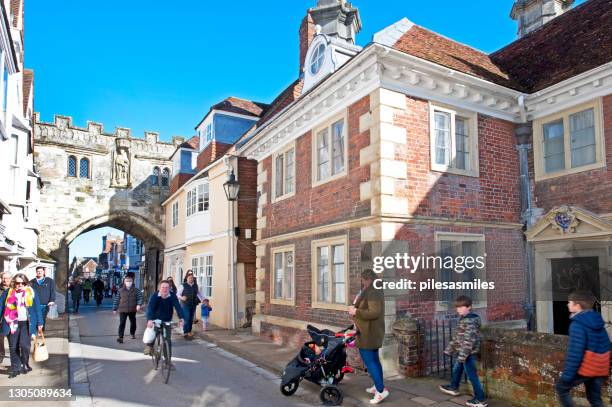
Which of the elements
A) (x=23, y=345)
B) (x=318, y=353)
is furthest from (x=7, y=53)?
(x=318, y=353)

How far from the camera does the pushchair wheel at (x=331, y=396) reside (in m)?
7.09

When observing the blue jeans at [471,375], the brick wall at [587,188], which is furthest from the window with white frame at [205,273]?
the blue jeans at [471,375]

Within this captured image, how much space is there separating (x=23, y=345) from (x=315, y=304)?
18.9 ft

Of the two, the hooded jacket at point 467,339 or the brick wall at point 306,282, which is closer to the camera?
the hooded jacket at point 467,339

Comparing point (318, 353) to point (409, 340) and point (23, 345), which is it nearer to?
point (409, 340)

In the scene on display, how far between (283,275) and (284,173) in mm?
2773

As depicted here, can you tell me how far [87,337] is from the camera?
14.0 m

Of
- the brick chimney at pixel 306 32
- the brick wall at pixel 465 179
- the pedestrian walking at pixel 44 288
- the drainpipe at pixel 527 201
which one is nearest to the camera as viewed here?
the brick wall at pixel 465 179

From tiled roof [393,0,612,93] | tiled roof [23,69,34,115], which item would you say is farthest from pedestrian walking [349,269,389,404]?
tiled roof [23,69,34,115]

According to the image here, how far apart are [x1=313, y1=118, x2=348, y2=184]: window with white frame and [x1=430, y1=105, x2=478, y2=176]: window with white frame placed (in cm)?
188

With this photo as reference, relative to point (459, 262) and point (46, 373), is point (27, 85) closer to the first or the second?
point (46, 373)

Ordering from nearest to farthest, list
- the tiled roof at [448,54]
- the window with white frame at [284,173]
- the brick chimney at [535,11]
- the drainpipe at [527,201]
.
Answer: the tiled roof at [448,54] → the drainpipe at [527,201] → the window with white frame at [284,173] → the brick chimney at [535,11]

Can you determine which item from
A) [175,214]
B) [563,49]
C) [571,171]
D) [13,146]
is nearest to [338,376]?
[571,171]

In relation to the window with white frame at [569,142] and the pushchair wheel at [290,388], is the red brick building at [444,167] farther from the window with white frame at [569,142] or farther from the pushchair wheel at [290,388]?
the pushchair wheel at [290,388]
